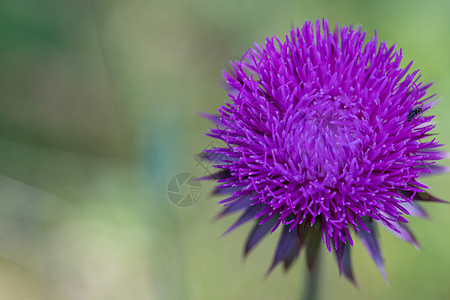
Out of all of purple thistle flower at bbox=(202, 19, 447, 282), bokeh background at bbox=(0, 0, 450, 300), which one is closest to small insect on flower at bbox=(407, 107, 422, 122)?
purple thistle flower at bbox=(202, 19, 447, 282)

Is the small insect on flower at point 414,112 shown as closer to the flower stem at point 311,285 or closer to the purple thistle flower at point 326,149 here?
the purple thistle flower at point 326,149

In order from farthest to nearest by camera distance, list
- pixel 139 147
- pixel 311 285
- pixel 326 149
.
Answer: pixel 139 147 < pixel 311 285 < pixel 326 149

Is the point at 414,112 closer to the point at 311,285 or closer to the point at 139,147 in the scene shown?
the point at 311,285

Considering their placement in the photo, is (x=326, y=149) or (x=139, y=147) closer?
(x=326, y=149)

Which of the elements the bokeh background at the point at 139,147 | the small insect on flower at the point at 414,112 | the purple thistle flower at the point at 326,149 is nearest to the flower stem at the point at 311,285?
the purple thistle flower at the point at 326,149

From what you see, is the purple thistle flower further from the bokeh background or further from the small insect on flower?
the bokeh background

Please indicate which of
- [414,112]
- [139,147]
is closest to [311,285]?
[414,112]
